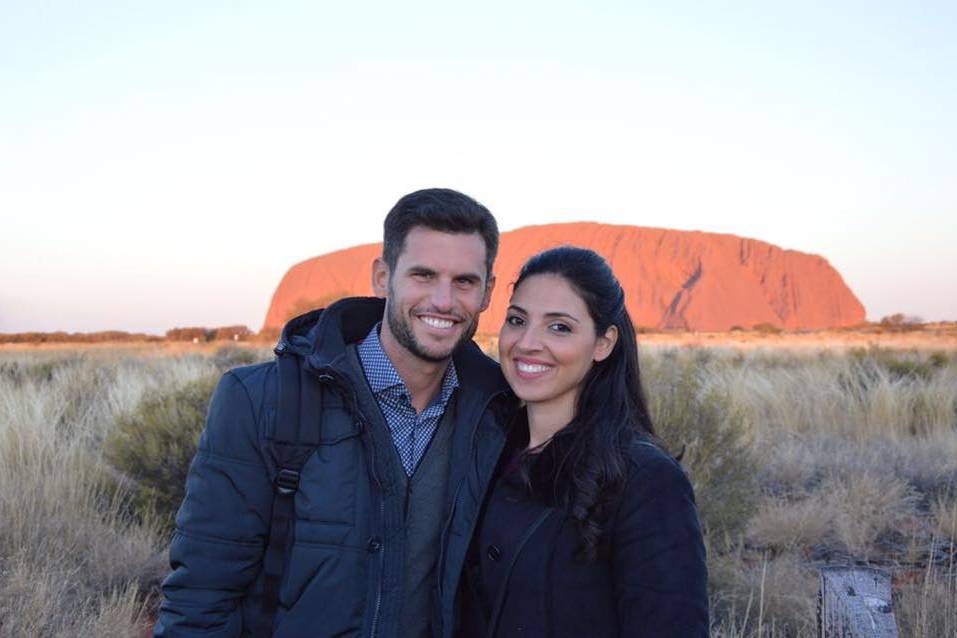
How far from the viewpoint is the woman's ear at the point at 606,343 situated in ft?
8.38

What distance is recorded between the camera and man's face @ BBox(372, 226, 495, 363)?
111 inches

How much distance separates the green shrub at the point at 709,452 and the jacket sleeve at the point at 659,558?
148 inches

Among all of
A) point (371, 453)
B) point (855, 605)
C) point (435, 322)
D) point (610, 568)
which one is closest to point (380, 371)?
point (435, 322)

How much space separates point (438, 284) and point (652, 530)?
1.17 m

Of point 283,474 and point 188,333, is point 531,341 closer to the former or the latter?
point 283,474

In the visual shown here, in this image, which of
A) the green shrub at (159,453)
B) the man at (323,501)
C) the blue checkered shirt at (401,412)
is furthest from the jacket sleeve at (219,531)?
the green shrub at (159,453)

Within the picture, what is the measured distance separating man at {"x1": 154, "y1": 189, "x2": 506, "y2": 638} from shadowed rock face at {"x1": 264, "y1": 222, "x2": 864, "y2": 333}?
9119 cm

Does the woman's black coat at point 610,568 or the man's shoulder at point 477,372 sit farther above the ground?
the man's shoulder at point 477,372

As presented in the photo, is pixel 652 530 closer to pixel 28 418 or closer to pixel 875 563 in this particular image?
pixel 875 563

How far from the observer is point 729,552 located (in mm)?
5824

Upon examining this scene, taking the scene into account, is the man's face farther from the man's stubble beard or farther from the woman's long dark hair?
the woman's long dark hair

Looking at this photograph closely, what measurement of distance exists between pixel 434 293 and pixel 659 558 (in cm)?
121

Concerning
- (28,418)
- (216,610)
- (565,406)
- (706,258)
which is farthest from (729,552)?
(706,258)

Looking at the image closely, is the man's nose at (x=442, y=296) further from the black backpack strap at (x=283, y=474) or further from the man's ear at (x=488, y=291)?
the black backpack strap at (x=283, y=474)
